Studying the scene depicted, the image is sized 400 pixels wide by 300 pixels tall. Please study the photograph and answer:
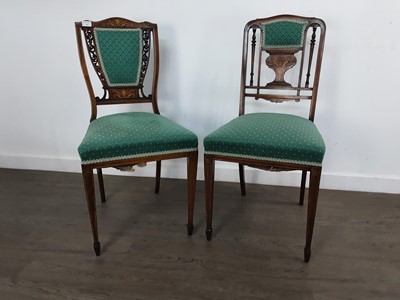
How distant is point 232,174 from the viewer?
82.0 inches

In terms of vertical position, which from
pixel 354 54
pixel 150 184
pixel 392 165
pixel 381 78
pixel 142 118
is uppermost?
pixel 354 54

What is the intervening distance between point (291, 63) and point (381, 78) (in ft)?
1.78

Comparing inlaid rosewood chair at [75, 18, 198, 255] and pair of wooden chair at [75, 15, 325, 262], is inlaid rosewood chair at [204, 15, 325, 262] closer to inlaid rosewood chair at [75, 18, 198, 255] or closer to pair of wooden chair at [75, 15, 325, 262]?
pair of wooden chair at [75, 15, 325, 262]

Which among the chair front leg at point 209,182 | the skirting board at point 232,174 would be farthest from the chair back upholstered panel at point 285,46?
the skirting board at point 232,174

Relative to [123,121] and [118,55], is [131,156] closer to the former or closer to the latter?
[123,121]

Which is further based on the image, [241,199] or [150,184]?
[150,184]

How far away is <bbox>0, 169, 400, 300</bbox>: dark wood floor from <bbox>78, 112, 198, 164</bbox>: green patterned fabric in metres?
0.45

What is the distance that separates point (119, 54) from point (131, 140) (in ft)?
1.85

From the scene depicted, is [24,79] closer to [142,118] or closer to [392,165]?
[142,118]

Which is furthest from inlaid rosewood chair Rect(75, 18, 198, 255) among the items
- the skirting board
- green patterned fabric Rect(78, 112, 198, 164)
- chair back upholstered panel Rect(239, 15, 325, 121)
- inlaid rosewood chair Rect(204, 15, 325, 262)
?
chair back upholstered panel Rect(239, 15, 325, 121)

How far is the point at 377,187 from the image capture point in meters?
1.95

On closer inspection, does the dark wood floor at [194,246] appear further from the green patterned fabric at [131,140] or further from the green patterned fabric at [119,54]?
the green patterned fabric at [119,54]

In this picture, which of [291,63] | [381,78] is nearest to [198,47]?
[291,63]

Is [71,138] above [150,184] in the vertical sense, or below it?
above
